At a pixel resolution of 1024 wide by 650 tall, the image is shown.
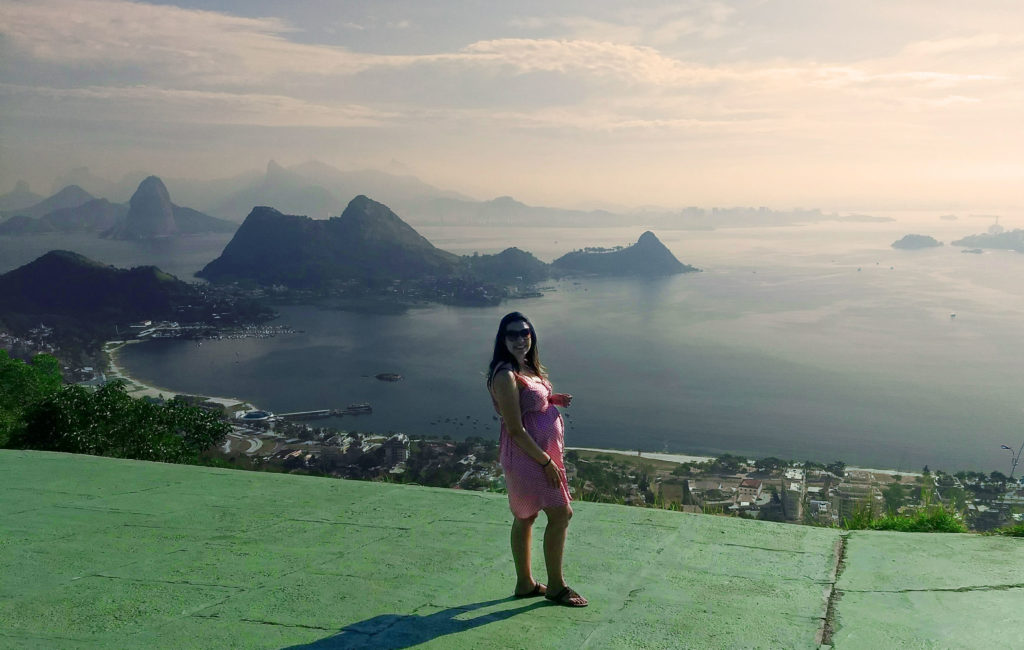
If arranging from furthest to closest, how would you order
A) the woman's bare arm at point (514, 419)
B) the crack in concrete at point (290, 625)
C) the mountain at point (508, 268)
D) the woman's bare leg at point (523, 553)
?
1. the mountain at point (508, 268)
2. the woman's bare leg at point (523, 553)
3. the woman's bare arm at point (514, 419)
4. the crack in concrete at point (290, 625)

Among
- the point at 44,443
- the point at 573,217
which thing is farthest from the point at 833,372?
the point at 573,217

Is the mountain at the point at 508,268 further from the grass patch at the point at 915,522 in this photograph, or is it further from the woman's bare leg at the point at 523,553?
the woman's bare leg at the point at 523,553

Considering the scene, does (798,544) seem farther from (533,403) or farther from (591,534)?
(533,403)

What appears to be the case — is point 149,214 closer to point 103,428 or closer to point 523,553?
point 103,428

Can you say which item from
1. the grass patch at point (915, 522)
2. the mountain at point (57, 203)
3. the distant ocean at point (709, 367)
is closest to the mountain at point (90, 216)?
the mountain at point (57, 203)

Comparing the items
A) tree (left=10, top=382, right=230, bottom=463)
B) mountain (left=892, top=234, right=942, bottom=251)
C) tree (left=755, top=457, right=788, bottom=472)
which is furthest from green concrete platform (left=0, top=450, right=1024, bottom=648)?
mountain (left=892, top=234, right=942, bottom=251)

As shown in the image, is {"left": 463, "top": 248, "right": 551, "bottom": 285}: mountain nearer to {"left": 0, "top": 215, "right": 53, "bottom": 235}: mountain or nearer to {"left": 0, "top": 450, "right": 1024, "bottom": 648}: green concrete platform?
{"left": 0, "top": 215, "right": 53, "bottom": 235}: mountain

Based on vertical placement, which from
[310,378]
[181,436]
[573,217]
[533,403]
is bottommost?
[310,378]
